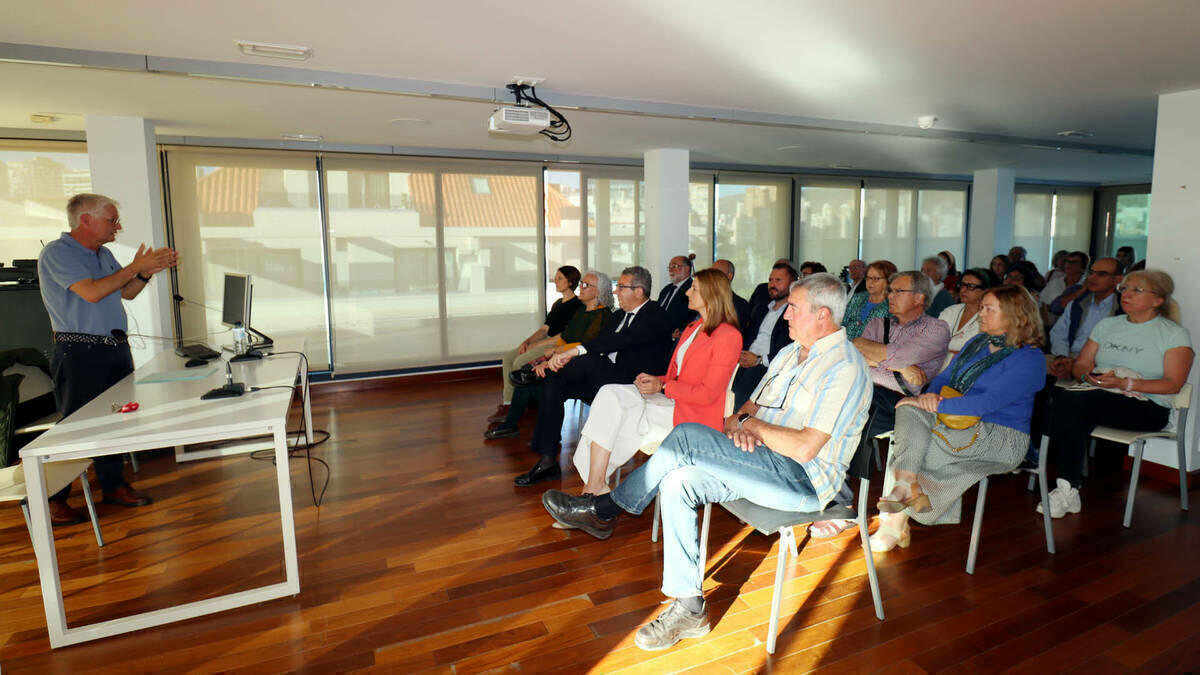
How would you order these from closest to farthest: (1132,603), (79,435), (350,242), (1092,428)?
(79,435) → (1132,603) → (1092,428) → (350,242)

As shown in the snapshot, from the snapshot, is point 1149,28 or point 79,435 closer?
point 79,435

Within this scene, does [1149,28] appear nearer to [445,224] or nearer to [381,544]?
[381,544]

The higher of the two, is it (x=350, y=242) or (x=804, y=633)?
Answer: (x=350, y=242)

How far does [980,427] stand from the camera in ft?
9.50

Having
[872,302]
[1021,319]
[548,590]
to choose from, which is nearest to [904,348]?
[872,302]

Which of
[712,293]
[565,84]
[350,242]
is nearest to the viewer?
[712,293]

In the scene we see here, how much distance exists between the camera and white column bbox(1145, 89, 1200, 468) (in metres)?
3.98

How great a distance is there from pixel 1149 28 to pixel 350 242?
6451 mm

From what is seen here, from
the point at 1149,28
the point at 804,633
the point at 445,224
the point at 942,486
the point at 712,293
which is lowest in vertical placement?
the point at 804,633

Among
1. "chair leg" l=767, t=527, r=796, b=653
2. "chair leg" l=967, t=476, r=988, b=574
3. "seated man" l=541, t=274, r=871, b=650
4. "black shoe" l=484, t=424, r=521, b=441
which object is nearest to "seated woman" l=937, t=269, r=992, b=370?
"chair leg" l=967, t=476, r=988, b=574

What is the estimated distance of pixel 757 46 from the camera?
3.27 metres

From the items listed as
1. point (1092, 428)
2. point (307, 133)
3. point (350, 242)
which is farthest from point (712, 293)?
point (350, 242)

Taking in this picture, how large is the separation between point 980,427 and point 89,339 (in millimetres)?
4546

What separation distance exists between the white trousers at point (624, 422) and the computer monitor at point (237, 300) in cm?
226
